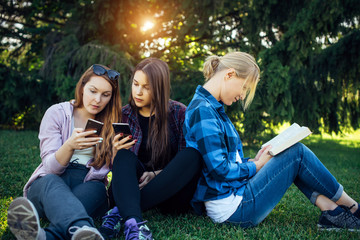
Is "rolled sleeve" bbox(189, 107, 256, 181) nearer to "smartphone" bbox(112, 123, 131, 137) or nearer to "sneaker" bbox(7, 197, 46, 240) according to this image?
"smartphone" bbox(112, 123, 131, 137)

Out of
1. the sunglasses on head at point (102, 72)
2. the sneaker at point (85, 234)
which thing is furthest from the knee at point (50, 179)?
the sunglasses on head at point (102, 72)

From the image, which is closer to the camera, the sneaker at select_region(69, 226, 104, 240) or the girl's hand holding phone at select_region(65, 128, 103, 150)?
the sneaker at select_region(69, 226, 104, 240)

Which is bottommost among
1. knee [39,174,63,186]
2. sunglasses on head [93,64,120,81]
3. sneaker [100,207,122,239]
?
sneaker [100,207,122,239]

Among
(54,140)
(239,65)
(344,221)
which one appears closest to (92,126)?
(54,140)

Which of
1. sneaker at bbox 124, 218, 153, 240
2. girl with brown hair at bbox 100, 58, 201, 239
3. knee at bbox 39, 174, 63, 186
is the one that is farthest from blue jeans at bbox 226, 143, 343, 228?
knee at bbox 39, 174, 63, 186

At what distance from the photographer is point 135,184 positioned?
2.18 meters

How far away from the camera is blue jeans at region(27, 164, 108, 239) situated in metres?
1.79

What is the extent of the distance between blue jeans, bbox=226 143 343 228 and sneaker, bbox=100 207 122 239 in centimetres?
83

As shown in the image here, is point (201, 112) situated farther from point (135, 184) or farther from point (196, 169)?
point (135, 184)

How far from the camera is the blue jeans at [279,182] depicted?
222 cm

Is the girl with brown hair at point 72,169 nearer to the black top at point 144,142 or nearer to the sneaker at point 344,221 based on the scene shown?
the black top at point 144,142

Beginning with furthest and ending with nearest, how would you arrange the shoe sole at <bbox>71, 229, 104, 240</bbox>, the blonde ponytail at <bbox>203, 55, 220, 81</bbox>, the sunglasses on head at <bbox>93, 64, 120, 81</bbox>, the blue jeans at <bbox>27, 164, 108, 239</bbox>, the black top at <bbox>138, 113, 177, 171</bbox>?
the black top at <bbox>138, 113, 177, 171</bbox> < the sunglasses on head at <bbox>93, 64, 120, 81</bbox> < the blonde ponytail at <bbox>203, 55, 220, 81</bbox> < the blue jeans at <bbox>27, 164, 108, 239</bbox> < the shoe sole at <bbox>71, 229, 104, 240</bbox>

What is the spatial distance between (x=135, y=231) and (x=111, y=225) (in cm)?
28

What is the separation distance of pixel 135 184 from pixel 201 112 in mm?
701
